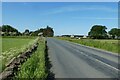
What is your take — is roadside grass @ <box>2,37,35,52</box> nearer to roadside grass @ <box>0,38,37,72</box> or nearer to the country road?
roadside grass @ <box>0,38,37,72</box>

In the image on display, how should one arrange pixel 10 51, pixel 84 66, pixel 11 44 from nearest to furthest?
pixel 84 66
pixel 10 51
pixel 11 44

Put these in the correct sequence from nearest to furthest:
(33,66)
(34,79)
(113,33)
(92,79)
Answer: (34,79) → (33,66) → (92,79) → (113,33)

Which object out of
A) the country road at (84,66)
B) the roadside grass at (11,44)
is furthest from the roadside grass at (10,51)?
the country road at (84,66)

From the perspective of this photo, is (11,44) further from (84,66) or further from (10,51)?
(84,66)

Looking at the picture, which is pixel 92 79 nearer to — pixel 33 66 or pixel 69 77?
pixel 69 77

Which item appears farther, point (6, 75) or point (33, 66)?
point (33, 66)

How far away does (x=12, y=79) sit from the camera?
1012cm

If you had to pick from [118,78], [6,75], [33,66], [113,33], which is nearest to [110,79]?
[118,78]

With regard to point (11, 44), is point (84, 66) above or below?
below

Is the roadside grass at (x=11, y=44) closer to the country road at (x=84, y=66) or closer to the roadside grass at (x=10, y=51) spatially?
the roadside grass at (x=10, y=51)

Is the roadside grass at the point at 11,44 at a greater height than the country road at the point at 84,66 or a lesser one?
greater

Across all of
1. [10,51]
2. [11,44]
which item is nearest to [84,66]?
[10,51]

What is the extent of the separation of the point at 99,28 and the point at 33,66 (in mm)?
175071

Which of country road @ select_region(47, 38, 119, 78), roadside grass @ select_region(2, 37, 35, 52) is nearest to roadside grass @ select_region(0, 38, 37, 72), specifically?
roadside grass @ select_region(2, 37, 35, 52)
